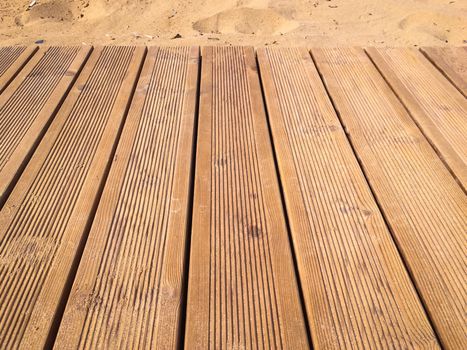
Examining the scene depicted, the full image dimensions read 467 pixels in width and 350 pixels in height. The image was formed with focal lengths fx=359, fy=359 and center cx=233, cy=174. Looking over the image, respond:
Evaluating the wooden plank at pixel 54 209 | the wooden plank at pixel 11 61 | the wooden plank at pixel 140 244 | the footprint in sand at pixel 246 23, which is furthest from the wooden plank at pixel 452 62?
the wooden plank at pixel 11 61

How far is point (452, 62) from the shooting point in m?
1.85

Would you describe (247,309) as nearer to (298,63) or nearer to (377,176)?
(377,176)

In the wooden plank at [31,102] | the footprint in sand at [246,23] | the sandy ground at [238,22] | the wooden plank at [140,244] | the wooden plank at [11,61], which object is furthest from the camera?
the footprint in sand at [246,23]

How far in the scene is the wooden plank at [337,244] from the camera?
2.82 feet

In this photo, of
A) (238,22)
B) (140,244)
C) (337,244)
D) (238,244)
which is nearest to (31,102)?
(140,244)

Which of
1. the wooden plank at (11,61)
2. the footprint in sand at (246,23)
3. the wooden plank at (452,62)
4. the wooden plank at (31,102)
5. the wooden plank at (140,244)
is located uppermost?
the wooden plank at (11,61)

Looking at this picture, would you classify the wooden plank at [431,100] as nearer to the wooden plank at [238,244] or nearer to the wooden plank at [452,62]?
the wooden plank at [452,62]

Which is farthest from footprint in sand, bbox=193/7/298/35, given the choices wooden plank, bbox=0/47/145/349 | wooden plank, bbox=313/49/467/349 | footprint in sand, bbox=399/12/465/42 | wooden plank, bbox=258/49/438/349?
wooden plank, bbox=258/49/438/349

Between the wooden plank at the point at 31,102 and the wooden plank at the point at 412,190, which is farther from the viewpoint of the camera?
the wooden plank at the point at 31,102

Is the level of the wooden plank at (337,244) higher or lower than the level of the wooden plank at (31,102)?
lower

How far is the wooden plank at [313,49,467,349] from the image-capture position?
92 centimetres

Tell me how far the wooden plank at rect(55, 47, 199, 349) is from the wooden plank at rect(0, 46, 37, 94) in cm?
68

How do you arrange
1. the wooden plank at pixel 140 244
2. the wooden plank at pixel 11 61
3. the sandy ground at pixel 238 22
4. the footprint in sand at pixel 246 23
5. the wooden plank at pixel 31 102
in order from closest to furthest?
the wooden plank at pixel 140 244, the wooden plank at pixel 31 102, the wooden plank at pixel 11 61, the sandy ground at pixel 238 22, the footprint in sand at pixel 246 23

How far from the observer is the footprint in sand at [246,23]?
11.2ft
